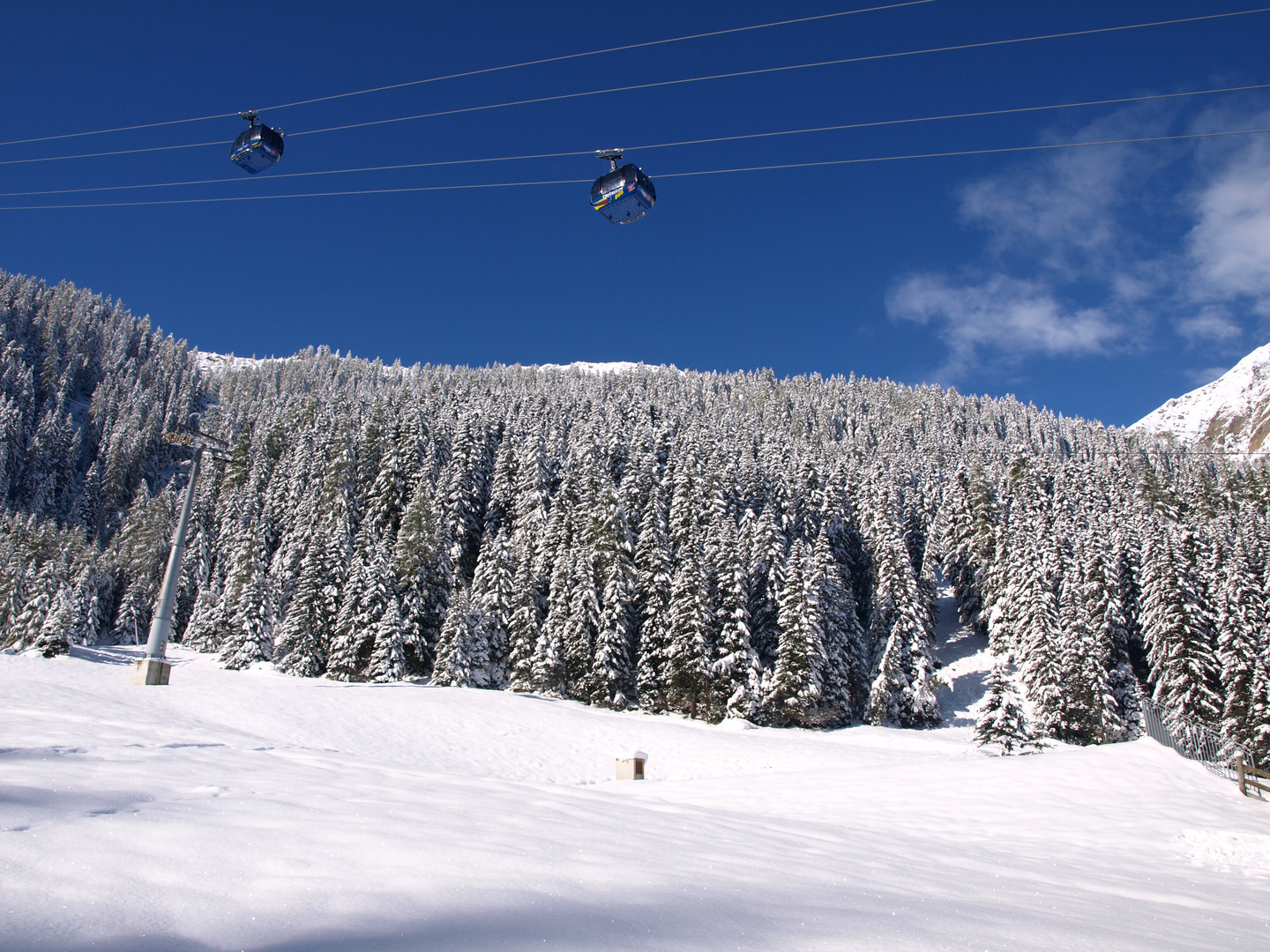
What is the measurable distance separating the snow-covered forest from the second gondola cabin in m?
13.6

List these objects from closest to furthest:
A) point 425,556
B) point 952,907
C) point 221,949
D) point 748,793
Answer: point 221,949
point 952,907
point 748,793
point 425,556

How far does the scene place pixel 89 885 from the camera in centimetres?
298

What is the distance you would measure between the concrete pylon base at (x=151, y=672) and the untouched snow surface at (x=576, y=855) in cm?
162

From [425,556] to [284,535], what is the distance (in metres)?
18.1

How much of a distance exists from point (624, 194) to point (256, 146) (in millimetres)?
9385

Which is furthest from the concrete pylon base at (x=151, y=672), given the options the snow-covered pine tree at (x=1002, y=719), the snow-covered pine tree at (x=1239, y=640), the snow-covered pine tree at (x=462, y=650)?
the snow-covered pine tree at (x=1239, y=640)

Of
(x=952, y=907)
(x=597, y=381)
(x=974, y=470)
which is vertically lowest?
(x=952, y=907)

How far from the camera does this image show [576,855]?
5.02 m

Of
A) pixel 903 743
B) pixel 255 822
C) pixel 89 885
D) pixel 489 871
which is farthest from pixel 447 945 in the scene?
pixel 903 743

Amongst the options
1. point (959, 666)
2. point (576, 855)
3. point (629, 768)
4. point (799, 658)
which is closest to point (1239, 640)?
point (799, 658)

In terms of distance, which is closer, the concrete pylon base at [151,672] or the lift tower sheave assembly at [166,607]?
the lift tower sheave assembly at [166,607]

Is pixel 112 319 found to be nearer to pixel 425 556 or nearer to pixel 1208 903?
pixel 425 556

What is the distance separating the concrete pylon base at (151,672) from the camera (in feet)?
56.2

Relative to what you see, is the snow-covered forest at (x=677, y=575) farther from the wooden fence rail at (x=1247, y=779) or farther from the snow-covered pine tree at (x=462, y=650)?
the wooden fence rail at (x=1247, y=779)
